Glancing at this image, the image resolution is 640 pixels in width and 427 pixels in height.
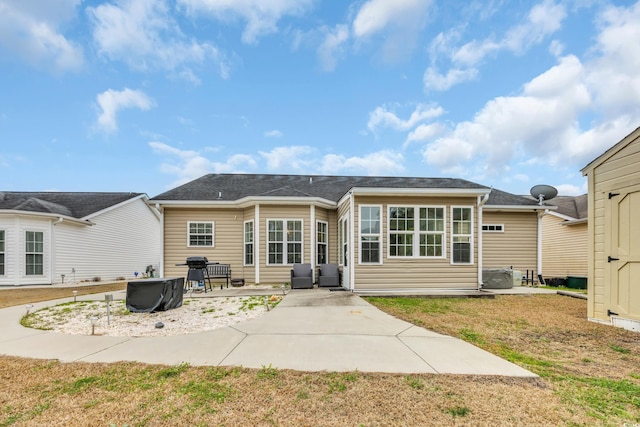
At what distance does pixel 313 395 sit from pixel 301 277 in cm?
792

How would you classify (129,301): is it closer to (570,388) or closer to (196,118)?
(570,388)

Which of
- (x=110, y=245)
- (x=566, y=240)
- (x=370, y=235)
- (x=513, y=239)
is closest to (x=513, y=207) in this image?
(x=513, y=239)

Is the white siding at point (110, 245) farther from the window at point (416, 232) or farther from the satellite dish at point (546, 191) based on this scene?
the satellite dish at point (546, 191)

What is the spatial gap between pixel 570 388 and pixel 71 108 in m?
20.0

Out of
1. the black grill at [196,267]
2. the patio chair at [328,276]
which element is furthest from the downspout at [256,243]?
the patio chair at [328,276]

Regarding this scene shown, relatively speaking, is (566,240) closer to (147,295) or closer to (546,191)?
(546,191)

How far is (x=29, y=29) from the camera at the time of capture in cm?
1113

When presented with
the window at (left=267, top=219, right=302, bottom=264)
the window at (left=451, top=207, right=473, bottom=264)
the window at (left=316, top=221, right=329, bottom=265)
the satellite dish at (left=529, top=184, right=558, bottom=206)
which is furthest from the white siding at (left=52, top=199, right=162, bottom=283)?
the satellite dish at (left=529, top=184, right=558, bottom=206)

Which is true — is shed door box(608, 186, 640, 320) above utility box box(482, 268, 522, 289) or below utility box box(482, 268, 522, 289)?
above

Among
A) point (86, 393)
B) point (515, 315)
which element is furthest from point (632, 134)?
point (86, 393)

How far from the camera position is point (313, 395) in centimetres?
274

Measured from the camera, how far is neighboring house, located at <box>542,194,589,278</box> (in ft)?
47.4

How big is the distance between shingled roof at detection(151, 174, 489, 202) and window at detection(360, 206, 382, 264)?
2668 millimetres

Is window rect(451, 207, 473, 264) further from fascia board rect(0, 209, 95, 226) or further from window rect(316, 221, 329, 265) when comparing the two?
fascia board rect(0, 209, 95, 226)
